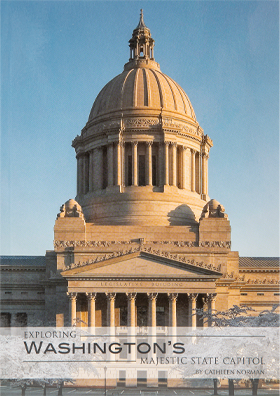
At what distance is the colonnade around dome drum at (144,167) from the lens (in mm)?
111812

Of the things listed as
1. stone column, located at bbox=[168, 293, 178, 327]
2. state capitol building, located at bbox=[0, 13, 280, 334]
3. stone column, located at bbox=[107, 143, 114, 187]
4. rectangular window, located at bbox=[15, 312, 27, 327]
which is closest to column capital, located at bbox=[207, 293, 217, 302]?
state capitol building, located at bbox=[0, 13, 280, 334]

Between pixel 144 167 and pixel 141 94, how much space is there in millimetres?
10772

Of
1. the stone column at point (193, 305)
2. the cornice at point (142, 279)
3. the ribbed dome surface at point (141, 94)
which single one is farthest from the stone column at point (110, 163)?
the stone column at point (193, 305)

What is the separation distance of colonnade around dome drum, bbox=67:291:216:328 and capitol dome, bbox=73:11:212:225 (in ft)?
48.0

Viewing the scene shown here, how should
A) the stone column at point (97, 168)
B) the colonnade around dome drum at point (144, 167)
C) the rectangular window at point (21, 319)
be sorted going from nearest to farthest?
1. the rectangular window at point (21, 319)
2. the colonnade around dome drum at point (144, 167)
3. the stone column at point (97, 168)

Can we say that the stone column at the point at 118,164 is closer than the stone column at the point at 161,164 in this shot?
Yes

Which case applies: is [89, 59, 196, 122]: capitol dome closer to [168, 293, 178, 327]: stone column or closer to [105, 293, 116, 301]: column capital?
[168, 293, 178, 327]: stone column

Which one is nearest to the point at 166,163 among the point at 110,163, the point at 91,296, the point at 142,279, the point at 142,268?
the point at 110,163

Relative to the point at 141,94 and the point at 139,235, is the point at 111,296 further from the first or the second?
the point at 141,94

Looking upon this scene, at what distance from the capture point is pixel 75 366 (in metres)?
73.8

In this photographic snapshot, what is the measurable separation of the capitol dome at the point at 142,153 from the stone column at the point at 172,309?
16427mm

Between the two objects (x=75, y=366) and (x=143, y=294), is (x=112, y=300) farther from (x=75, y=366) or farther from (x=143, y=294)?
(x=75, y=366)

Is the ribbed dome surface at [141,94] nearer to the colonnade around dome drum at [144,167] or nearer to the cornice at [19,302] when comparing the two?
the colonnade around dome drum at [144,167]

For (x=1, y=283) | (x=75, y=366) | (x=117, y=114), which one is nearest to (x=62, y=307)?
(x=1, y=283)
